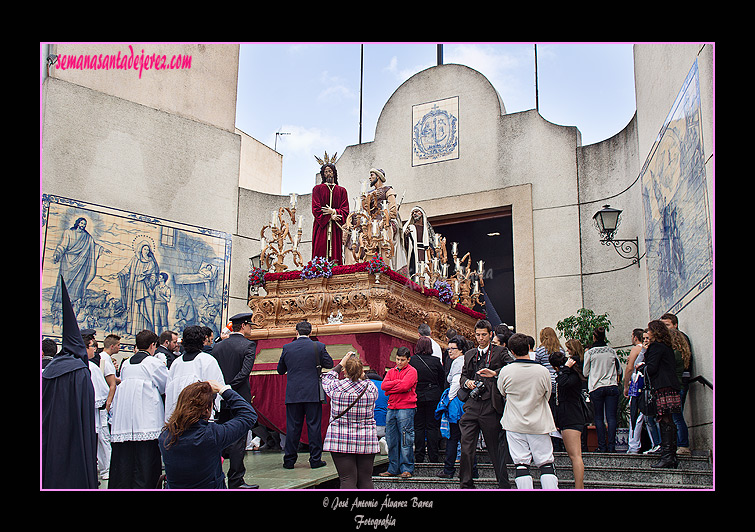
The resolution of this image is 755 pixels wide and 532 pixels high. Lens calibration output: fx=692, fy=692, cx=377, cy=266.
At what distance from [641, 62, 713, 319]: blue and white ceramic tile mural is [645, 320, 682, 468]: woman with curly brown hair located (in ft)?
3.18

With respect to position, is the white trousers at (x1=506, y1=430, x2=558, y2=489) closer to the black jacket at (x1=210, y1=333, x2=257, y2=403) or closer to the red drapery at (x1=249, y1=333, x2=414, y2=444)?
the black jacket at (x1=210, y1=333, x2=257, y2=403)

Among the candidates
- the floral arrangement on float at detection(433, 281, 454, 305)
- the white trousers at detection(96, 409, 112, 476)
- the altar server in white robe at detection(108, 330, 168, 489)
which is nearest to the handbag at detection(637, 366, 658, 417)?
the altar server in white robe at detection(108, 330, 168, 489)

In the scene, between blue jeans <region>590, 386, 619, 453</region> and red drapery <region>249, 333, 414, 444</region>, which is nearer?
blue jeans <region>590, 386, 619, 453</region>

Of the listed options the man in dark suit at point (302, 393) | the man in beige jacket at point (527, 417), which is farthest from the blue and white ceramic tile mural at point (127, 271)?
the man in beige jacket at point (527, 417)

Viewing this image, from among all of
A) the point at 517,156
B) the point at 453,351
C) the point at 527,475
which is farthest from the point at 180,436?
the point at 517,156

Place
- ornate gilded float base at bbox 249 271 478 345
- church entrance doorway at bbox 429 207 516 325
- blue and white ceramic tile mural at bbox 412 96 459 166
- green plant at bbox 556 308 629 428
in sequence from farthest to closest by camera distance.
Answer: church entrance doorway at bbox 429 207 516 325 → blue and white ceramic tile mural at bbox 412 96 459 166 → green plant at bbox 556 308 629 428 → ornate gilded float base at bbox 249 271 478 345

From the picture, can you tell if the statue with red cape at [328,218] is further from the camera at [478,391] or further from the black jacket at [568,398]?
the black jacket at [568,398]

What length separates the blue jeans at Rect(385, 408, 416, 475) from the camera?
22.6ft

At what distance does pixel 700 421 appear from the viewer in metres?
7.55

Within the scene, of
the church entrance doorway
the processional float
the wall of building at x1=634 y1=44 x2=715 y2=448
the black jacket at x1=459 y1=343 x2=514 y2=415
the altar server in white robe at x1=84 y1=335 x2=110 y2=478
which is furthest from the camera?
the church entrance doorway

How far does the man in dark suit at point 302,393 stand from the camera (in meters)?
7.13

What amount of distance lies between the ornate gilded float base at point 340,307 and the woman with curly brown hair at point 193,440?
5.60 m

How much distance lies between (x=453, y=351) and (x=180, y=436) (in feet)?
12.5

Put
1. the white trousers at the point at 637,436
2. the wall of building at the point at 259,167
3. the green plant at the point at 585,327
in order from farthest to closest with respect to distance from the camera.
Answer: the wall of building at the point at 259,167 < the green plant at the point at 585,327 < the white trousers at the point at 637,436
